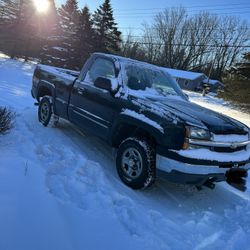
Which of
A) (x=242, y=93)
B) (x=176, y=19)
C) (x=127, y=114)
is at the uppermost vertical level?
(x=176, y=19)

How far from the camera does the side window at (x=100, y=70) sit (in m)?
5.46

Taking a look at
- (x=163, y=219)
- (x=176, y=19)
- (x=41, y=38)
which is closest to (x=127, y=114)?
(x=163, y=219)

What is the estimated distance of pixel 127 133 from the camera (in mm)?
4777

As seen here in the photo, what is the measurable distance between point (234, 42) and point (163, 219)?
69.8 metres

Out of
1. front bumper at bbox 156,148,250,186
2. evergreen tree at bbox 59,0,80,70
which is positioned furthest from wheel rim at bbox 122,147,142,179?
evergreen tree at bbox 59,0,80,70

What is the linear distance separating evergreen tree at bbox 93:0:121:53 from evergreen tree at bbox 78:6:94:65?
92 cm

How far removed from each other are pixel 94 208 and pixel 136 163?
1.03m

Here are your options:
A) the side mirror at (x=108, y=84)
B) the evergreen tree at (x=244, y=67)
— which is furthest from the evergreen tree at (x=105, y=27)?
the side mirror at (x=108, y=84)

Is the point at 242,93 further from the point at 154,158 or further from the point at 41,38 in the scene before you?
the point at 41,38

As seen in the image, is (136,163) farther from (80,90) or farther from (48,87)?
(48,87)

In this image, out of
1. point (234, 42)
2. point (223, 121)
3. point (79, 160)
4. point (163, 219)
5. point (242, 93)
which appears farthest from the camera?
point (234, 42)

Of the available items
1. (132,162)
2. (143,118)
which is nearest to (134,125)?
(143,118)

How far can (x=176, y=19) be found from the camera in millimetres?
68250

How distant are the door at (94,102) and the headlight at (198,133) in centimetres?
142
